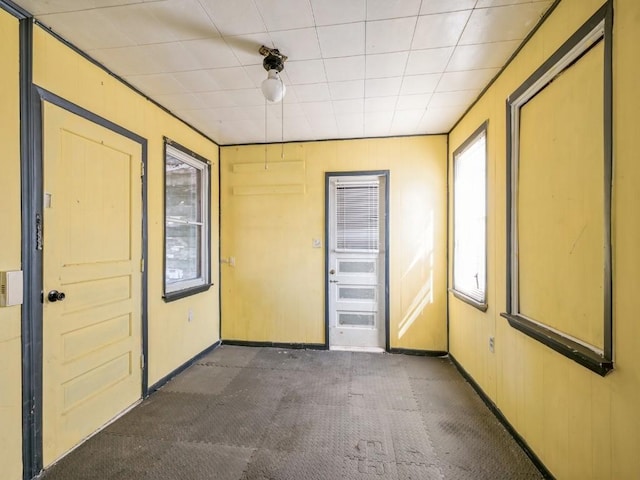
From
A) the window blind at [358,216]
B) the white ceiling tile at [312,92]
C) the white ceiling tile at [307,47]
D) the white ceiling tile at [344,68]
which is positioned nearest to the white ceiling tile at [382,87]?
the white ceiling tile at [307,47]

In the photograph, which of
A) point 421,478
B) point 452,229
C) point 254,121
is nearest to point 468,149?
point 452,229

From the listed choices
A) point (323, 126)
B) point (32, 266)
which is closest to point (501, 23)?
point (323, 126)

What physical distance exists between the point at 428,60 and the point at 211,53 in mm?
1480

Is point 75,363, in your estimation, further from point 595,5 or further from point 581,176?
point 595,5

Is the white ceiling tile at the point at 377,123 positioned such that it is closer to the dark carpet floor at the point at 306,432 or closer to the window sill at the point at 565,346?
the window sill at the point at 565,346

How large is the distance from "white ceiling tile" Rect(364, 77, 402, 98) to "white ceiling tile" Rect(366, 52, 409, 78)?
66 millimetres

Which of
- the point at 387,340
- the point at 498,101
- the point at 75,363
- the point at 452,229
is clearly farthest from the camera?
the point at 387,340

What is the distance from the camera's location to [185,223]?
3303 mm

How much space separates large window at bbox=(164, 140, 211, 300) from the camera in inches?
120

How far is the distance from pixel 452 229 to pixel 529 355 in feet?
5.78

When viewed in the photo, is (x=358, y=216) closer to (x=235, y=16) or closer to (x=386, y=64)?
(x=386, y=64)

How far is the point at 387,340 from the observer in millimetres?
3637

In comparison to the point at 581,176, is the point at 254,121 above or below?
above

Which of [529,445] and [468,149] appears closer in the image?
[529,445]
